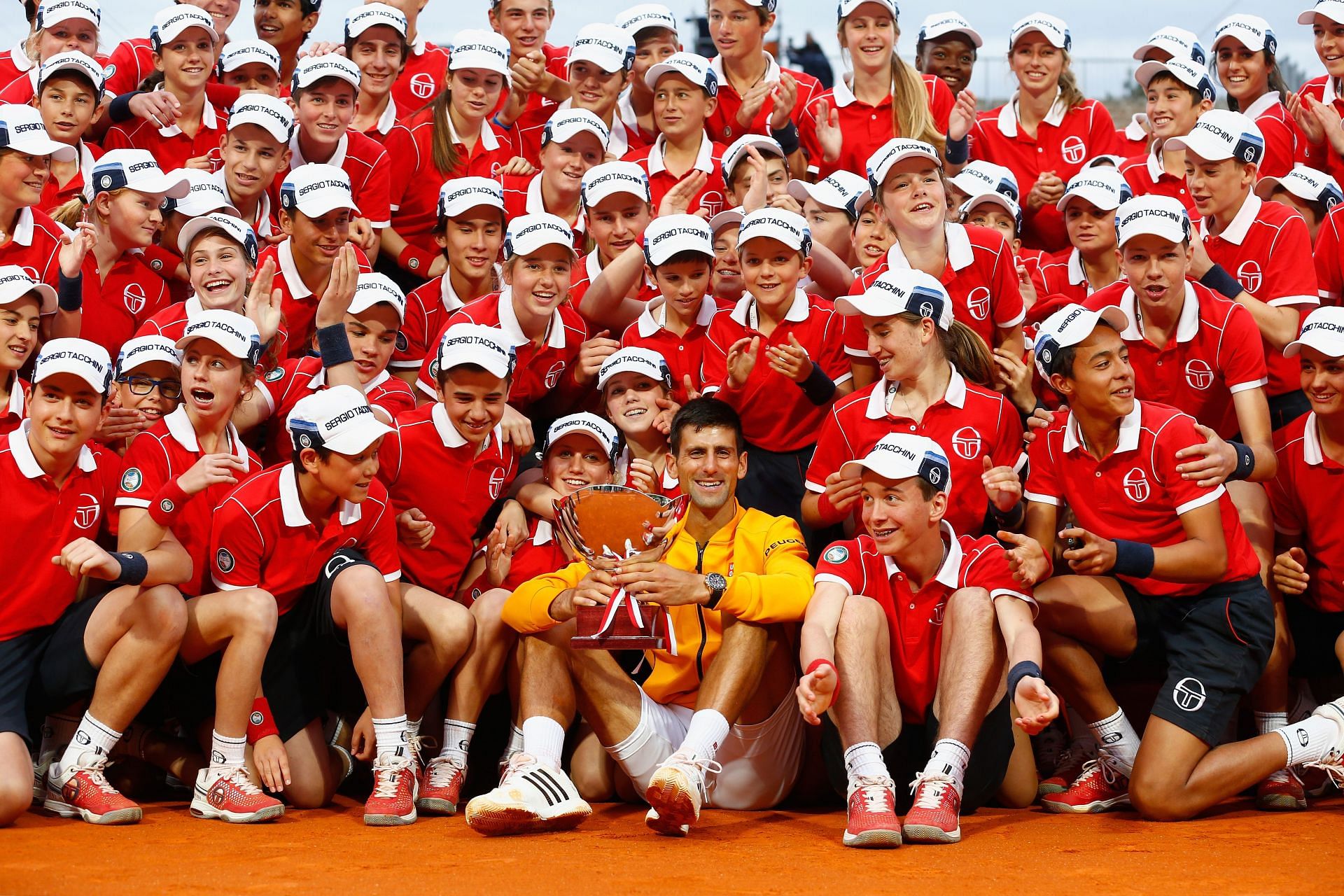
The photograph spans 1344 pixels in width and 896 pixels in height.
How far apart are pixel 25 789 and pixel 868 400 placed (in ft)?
13.7

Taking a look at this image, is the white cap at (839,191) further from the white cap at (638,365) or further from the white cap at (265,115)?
the white cap at (265,115)

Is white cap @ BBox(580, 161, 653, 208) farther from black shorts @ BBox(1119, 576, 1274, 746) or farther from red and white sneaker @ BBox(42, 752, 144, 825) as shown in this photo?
red and white sneaker @ BBox(42, 752, 144, 825)

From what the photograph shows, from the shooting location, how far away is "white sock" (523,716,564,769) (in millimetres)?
6758

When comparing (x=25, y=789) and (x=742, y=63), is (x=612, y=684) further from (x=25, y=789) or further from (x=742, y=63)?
(x=742, y=63)

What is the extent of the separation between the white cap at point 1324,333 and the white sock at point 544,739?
3.91m

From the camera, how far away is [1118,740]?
7230mm

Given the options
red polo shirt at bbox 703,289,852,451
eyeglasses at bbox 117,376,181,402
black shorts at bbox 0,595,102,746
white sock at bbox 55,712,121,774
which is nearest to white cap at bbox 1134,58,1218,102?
red polo shirt at bbox 703,289,852,451

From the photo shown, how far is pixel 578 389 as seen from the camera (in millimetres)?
9109

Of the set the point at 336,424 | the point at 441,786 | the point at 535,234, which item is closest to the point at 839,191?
the point at 535,234

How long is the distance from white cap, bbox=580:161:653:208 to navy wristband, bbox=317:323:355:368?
76.6 inches

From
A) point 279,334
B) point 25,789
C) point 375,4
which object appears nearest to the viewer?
point 25,789

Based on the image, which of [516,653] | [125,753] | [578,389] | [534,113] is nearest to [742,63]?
[534,113]

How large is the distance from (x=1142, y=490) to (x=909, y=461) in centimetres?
121

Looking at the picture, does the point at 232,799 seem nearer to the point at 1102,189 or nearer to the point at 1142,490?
the point at 1142,490
